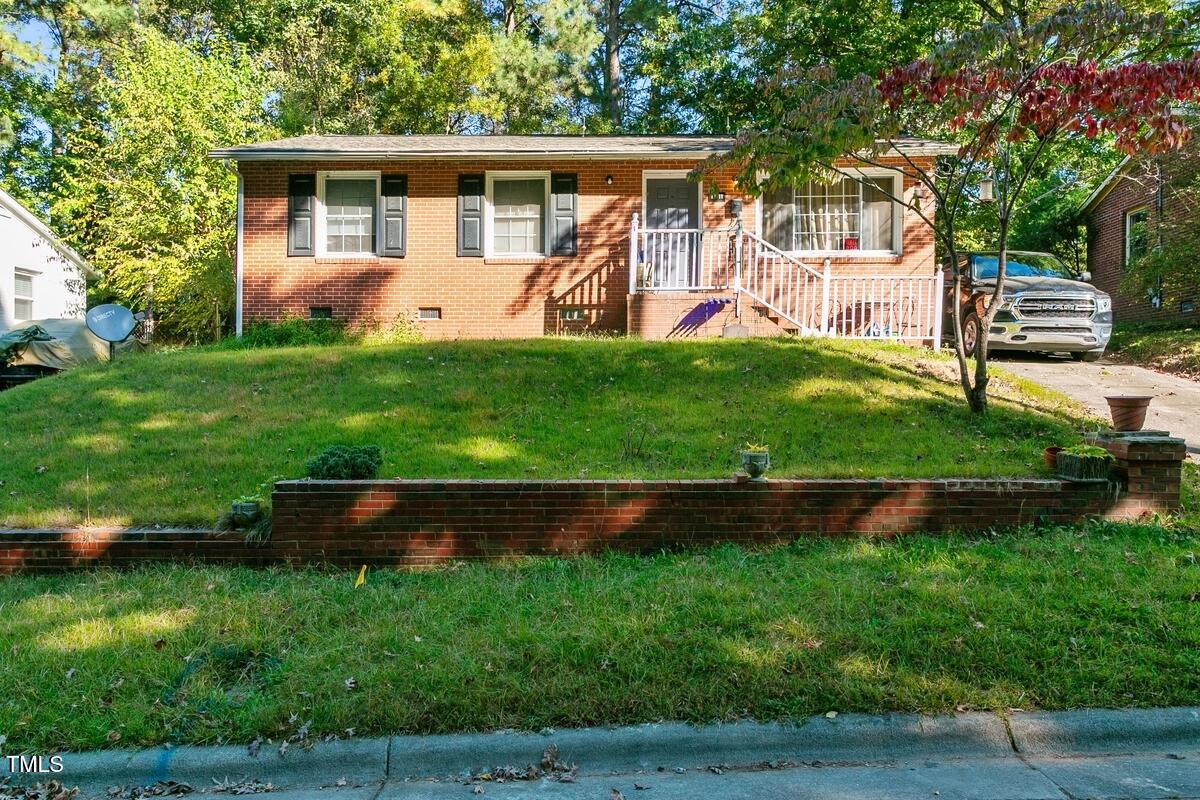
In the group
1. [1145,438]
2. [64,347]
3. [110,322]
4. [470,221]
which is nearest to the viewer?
[1145,438]

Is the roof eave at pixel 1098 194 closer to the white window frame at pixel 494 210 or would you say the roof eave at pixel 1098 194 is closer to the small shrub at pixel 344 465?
the white window frame at pixel 494 210

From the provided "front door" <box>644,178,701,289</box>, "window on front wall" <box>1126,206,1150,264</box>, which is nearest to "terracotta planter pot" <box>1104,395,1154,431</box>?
"front door" <box>644,178,701,289</box>

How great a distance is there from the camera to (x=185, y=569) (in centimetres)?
529

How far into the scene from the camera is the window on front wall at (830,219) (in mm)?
14336

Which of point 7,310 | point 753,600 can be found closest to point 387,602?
point 753,600

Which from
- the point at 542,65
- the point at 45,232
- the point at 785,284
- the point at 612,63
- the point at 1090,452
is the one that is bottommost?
the point at 1090,452

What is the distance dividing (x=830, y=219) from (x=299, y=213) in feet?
31.9

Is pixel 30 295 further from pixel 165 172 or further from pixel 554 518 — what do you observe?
pixel 554 518

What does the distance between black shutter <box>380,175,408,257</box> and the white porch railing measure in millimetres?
4310

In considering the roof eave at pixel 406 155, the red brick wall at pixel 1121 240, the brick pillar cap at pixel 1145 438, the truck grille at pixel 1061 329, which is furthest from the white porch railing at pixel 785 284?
the red brick wall at pixel 1121 240

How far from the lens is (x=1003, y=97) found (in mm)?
7395

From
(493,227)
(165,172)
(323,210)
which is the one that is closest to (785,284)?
(493,227)

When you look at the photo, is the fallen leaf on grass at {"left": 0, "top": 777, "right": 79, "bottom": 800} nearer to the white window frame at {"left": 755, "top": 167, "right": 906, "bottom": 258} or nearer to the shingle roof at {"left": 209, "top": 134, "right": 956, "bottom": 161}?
the shingle roof at {"left": 209, "top": 134, "right": 956, "bottom": 161}

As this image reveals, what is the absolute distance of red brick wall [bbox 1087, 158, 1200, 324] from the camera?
17.6 m
